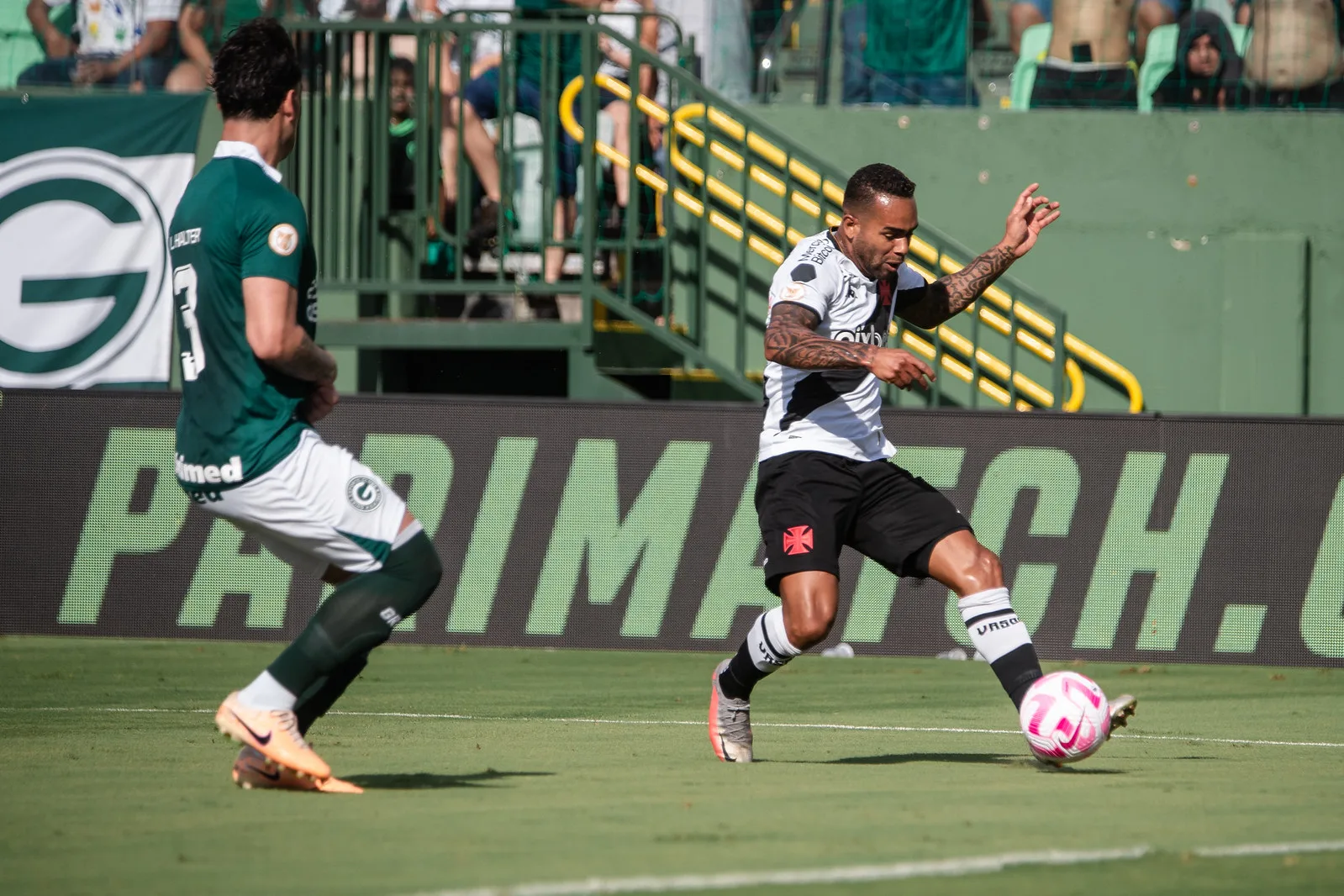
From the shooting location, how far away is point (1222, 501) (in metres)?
11.9

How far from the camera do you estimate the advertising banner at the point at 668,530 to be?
1182 centimetres

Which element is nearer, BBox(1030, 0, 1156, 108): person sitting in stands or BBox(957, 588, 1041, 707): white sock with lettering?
BBox(957, 588, 1041, 707): white sock with lettering

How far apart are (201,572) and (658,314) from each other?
4003 mm

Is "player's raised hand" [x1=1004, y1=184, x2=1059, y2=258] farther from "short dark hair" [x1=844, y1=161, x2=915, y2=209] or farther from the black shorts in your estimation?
the black shorts

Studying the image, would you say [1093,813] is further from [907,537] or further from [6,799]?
[6,799]

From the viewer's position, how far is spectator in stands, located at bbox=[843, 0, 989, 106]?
1471cm

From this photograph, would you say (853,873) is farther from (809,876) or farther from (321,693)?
(321,693)

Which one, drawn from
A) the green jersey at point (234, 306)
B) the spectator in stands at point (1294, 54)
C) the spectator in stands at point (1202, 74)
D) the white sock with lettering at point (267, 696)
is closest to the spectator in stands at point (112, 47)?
the spectator in stands at point (1202, 74)

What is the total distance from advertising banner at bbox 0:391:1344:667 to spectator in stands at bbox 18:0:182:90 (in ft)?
11.8

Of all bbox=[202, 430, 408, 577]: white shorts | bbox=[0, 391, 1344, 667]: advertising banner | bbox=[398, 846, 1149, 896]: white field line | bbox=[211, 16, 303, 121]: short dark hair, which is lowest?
bbox=[0, 391, 1344, 667]: advertising banner

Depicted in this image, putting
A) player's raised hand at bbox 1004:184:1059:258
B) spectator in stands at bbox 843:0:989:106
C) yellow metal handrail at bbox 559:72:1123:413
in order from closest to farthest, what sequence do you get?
player's raised hand at bbox 1004:184:1059:258, yellow metal handrail at bbox 559:72:1123:413, spectator in stands at bbox 843:0:989:106

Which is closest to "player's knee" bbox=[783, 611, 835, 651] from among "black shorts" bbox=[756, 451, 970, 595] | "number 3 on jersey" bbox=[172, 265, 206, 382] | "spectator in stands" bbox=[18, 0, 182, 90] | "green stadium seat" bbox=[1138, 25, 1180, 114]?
"black shorts" bbox=[756, 451, 970, 595]

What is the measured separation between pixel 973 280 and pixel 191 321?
322 centimetres

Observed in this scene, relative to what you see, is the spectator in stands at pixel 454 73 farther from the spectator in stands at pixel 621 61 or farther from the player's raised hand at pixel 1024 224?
the player's raised hand at pixel 1024 224
